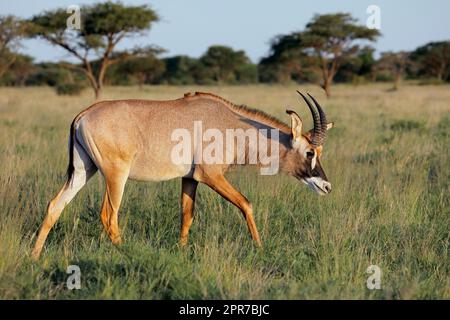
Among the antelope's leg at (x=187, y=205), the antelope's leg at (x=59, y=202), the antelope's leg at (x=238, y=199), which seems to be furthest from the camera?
the antelope's leg at (x=187, y=205)

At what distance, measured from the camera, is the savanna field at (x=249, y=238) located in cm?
406

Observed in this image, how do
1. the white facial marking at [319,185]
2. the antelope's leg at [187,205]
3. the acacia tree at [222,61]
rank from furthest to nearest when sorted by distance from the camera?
the acacia tree at [222,61], the white facial marking at [319,185], the antelope's leg at [187,205]

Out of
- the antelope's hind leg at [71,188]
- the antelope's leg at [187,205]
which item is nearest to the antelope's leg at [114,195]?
the antelope's hind leg at [71,188]

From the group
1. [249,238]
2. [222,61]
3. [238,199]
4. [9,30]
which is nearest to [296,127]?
[238,199]

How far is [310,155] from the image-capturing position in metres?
5.96

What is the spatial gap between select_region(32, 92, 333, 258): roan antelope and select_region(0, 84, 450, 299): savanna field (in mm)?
266

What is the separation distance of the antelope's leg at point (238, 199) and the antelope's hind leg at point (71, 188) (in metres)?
1.14

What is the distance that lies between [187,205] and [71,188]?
3.63 ft

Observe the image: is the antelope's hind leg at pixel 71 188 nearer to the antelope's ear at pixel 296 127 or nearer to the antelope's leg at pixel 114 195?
the antelope's leg at pixel 114 195

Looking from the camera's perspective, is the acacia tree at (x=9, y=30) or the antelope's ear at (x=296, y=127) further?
the acacia tree at (x=9, y=30)

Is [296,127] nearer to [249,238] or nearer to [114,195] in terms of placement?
[249,238]

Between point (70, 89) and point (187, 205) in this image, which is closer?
point (187, 205)

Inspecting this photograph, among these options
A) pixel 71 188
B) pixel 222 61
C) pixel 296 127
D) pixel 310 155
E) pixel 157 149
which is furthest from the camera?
pixel 222 61

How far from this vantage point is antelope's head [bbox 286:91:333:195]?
5.88 meters
